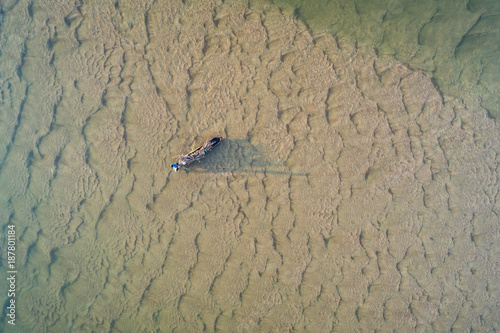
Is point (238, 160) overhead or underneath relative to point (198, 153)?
underneath

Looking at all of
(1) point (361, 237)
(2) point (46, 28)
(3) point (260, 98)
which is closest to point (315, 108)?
(3) point (260, 98)

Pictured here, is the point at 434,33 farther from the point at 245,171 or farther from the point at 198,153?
the point at 198,153

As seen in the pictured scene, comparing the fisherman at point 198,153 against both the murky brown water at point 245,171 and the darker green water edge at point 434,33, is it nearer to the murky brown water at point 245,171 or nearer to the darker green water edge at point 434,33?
the murky brown water at point 245,171

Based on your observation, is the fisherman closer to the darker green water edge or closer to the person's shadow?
the person's shadow

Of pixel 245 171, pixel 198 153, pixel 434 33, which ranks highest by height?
pixel 434 33

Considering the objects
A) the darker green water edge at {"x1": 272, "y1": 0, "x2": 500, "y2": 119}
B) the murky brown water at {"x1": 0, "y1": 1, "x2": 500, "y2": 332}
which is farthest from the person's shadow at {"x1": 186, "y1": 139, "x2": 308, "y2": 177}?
the darker green water edge at {"x1": 272, "y1": 0, "x2": 500, "y2": 119}

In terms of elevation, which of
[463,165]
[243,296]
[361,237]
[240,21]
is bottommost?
[243,296]

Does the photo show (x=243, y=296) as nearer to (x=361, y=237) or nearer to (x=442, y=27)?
(x=361, y=237)

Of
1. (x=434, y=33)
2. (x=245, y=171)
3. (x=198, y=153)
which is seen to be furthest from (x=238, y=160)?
(x=434, y=33)
